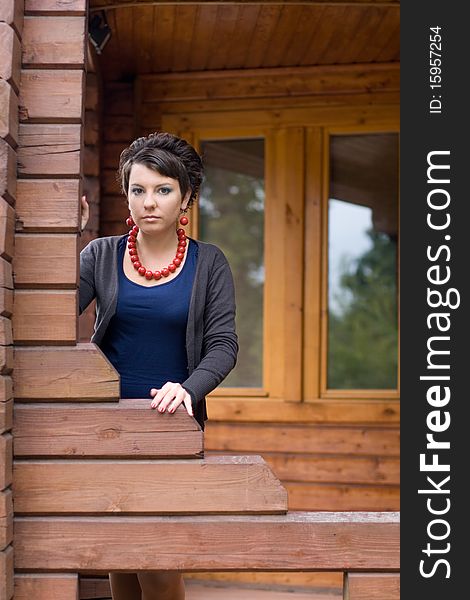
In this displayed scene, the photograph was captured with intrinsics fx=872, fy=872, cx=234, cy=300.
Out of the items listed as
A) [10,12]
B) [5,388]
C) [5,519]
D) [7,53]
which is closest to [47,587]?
[5,519]

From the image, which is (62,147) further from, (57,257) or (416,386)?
(416,386)

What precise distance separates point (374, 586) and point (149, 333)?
988 mm

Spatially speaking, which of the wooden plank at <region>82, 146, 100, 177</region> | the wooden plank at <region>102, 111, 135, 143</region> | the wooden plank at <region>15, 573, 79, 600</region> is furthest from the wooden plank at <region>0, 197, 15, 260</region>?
the wooden plank at <region>102, 111, 135, 143</region>

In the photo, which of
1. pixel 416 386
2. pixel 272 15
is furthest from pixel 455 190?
pixel 272 15

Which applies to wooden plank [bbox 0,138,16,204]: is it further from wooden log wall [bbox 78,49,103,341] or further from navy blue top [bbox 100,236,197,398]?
wooden log wall [bbox 78,49,103,341]

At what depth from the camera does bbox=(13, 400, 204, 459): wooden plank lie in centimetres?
251

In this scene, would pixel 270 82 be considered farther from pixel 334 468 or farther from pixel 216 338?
pixel 216 338

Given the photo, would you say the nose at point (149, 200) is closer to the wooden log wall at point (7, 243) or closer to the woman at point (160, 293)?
the woman at point (160, 293)

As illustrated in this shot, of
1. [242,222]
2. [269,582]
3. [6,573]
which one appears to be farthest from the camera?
[242,222]

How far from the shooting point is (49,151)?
256 cm

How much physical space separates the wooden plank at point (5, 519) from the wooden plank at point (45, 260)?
601 millimetres

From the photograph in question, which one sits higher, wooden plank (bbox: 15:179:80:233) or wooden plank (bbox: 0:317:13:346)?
wooden plank (bbox: 15:179:80:233)

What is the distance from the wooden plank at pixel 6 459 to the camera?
239cm

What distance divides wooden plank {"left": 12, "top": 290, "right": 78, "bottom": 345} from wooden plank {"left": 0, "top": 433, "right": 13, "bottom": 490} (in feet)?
0.93
